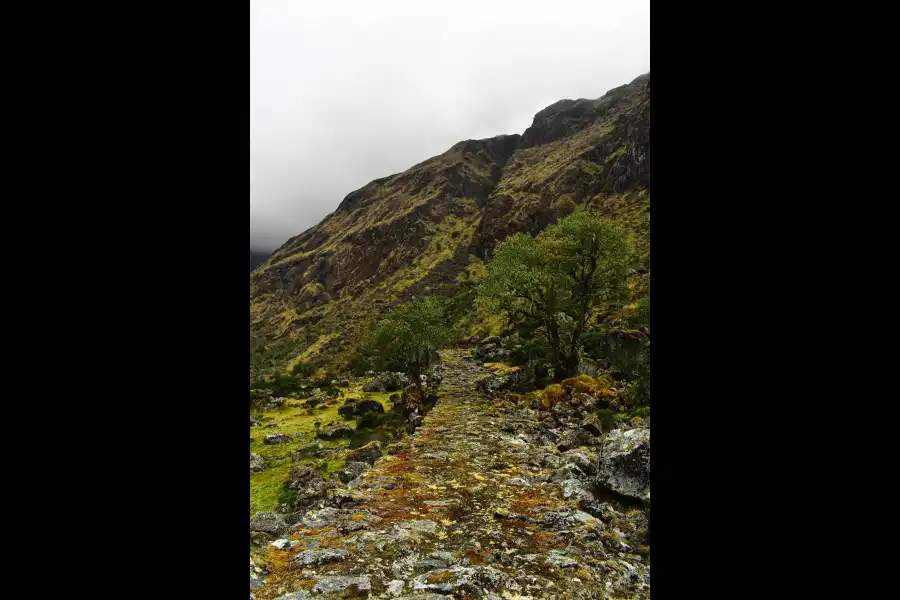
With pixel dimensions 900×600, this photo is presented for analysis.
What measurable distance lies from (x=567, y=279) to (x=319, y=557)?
19.1 metres

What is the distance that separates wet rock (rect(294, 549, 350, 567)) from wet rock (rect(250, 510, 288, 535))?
1471 millimetres

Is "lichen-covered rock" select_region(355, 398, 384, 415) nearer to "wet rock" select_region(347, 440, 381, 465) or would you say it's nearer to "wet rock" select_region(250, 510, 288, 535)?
"wet rock" select_region(347, 440, 381, 465)

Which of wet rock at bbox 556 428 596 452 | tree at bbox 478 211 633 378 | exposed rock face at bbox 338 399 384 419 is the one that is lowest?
exposed rock face at bbox 338 399 384 419

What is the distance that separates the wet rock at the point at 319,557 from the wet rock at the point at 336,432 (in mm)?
13776

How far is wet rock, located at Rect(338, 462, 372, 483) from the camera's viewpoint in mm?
11534

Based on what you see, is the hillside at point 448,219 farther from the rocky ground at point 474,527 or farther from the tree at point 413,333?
the rocky ground at point 474,527

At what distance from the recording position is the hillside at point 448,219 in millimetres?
95125

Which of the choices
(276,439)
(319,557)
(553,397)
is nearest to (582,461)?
(319,557)

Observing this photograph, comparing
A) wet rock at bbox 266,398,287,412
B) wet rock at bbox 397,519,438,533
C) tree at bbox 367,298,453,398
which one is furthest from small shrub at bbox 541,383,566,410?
wet rock at bbox 266,398,287,412

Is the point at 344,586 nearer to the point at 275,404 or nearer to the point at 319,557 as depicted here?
the point at 319,557
